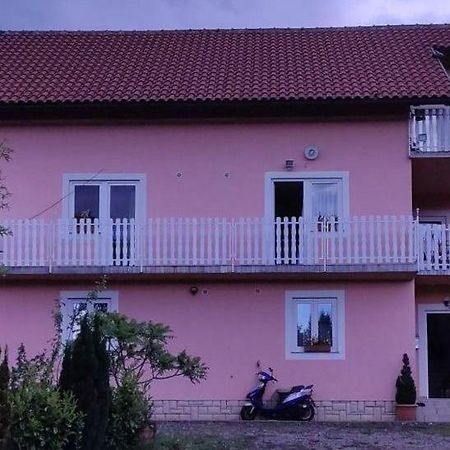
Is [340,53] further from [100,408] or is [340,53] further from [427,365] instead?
[100,408]

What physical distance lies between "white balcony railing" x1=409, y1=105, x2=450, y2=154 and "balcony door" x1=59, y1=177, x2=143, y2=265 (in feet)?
19.6

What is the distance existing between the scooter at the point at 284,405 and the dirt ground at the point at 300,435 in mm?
472

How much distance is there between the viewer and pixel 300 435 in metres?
17.3

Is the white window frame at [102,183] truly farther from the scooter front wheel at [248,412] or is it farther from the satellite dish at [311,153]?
the scooter front wheel at [248,412]

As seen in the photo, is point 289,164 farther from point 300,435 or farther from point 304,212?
point 300,435

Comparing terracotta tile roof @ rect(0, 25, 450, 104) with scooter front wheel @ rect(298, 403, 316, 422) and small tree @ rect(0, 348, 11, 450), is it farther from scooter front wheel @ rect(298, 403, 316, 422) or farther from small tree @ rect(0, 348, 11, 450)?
small tree @ rect(0, 348, 11, 450)

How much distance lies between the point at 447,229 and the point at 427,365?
11.6ft

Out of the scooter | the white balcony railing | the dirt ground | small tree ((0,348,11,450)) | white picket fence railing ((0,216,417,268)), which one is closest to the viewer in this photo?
small tree ((0,348,11,450))

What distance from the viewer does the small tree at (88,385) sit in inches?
490

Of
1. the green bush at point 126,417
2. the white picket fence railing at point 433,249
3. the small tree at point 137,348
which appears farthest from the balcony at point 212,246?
the green bush at point 126,417

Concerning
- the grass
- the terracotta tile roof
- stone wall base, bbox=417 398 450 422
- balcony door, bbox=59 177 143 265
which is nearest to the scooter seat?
stone wall base, bbox=417 398 450 422

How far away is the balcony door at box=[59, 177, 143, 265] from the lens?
2048cm

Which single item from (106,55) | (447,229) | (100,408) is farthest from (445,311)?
(100,408)

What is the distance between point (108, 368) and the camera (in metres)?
12.9
